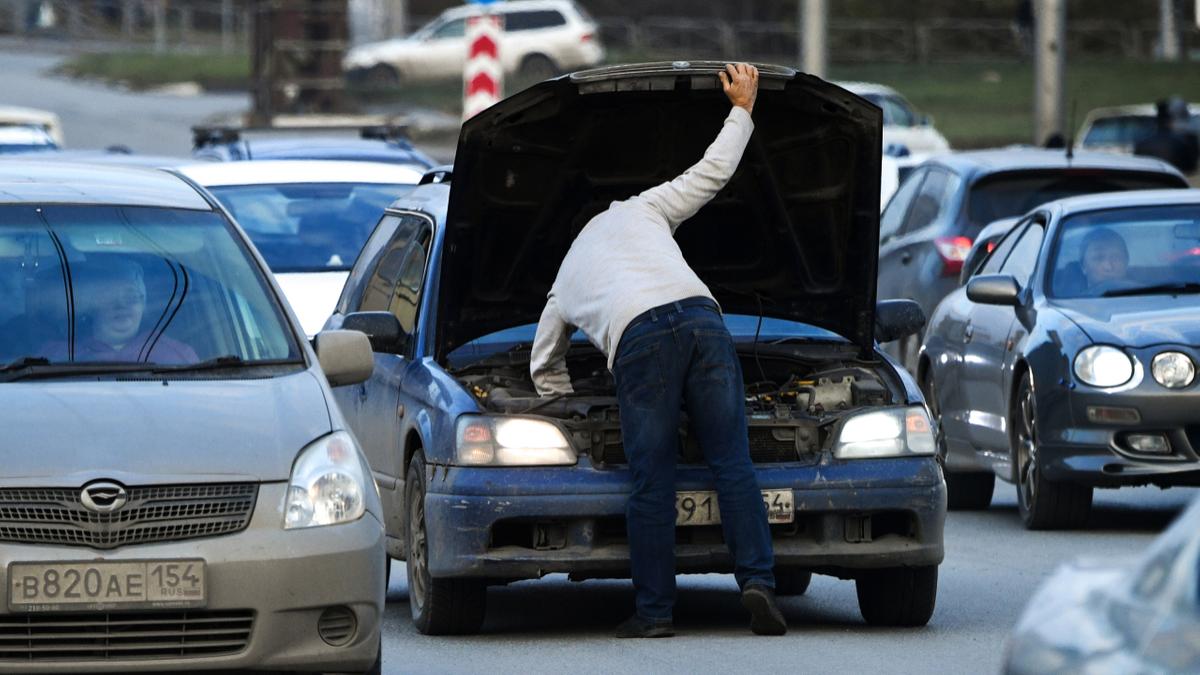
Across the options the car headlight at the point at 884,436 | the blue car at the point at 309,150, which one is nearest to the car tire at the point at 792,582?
the car headlight at the point at 884,436

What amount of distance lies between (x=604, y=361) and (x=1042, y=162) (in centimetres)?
702

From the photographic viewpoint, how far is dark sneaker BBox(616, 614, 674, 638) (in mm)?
8984

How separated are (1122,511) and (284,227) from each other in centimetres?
470

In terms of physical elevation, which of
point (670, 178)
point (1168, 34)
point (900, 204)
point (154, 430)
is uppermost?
point (670, 178)

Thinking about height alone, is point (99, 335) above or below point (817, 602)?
above

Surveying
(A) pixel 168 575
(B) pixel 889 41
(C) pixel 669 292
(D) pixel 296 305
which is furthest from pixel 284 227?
(B) pixel 889 41

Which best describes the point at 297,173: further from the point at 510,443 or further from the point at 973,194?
the point at 510,443

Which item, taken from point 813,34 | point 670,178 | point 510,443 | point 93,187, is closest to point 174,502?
point 93,187

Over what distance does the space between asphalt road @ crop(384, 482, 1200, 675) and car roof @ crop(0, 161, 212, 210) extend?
164cm

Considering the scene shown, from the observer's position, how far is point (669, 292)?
9.02 meters

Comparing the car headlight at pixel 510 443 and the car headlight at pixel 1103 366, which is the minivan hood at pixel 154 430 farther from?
the car headlight at pixel 1103 366

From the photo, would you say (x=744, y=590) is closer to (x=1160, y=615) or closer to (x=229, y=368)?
(x=229, y=368)

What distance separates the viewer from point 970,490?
46.5 ft

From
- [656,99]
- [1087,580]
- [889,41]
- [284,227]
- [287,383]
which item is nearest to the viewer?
[1087,580]
